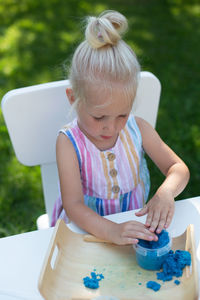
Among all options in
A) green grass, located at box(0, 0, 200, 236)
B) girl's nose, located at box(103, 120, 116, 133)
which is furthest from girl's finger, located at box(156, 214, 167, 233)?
green grass, located at box(0, 0, 200, 236)

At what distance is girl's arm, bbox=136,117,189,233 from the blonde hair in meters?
0.29

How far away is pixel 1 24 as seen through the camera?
4.45 m

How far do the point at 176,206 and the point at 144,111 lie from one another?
0.51 meters

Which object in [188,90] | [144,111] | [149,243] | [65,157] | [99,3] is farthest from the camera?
[99,3]

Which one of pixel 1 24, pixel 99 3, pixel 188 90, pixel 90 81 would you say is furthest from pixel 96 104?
pixel 99 3

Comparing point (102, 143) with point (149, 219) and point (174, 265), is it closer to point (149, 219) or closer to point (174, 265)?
point (149, 219)

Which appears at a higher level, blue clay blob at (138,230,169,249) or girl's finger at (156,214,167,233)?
blue clay blob at (138,230,169,249)

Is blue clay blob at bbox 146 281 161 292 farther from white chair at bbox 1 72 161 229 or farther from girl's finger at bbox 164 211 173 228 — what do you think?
white chair at bbox 1 72 161 229

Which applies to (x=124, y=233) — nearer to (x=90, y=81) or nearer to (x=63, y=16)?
(x=90, y=81)

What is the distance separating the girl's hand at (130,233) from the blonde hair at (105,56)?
43 centimetres

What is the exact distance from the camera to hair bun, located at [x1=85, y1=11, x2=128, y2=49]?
4.26 feet

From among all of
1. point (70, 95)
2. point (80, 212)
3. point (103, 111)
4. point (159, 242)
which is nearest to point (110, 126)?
→ point (103, 111)

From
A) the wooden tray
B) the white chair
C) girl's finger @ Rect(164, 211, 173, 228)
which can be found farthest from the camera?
the white chair

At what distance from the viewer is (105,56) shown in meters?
1.33
